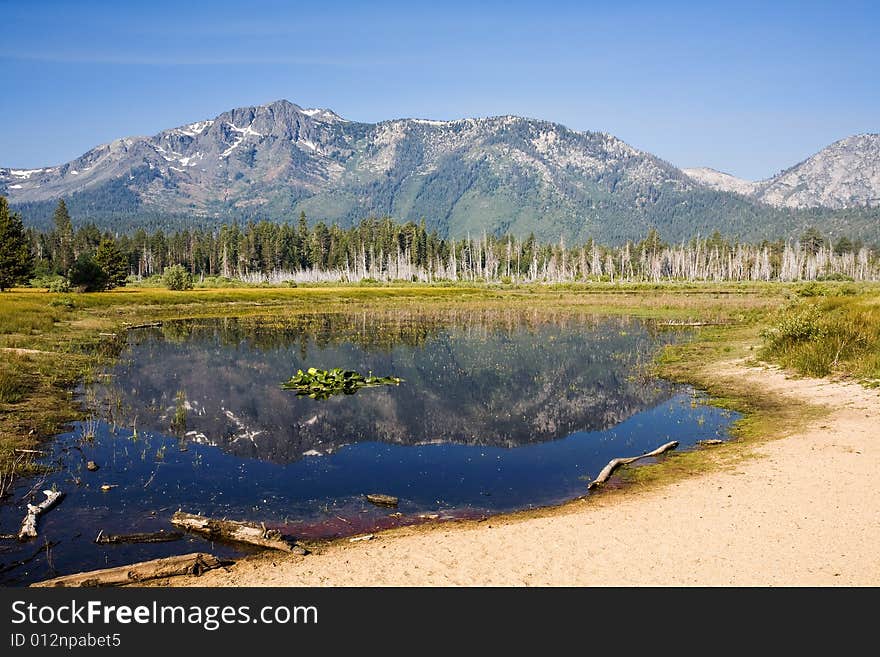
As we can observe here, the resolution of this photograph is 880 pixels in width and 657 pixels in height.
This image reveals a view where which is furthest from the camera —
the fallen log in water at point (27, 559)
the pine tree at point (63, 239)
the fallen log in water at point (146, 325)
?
the pine tree at point (63, 239)

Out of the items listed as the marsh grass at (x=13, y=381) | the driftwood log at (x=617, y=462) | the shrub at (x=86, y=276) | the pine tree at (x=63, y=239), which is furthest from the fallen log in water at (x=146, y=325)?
the pine tree at (x=63, y=239)

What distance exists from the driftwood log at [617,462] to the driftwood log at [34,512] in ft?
41.6

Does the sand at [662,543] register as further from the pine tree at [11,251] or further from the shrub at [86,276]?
the shrub at [86,276]

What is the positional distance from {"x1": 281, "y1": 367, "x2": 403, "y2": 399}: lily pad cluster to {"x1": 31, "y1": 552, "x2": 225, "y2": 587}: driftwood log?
17.6 metres

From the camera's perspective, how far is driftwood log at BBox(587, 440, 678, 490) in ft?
52.8

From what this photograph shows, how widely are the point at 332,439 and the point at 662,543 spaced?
1302 cm

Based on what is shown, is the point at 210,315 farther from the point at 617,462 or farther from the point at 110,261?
the point at 617,462

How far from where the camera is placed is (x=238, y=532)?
12586mm

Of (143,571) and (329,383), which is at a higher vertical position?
(143,571)

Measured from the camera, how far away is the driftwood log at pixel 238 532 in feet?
39.6

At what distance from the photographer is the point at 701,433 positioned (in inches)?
846

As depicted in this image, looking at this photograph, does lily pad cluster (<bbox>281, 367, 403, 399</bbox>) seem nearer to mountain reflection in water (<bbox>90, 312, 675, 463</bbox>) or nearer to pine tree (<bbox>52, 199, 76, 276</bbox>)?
mountain reflection in water (<bbox>90, 312, 675, 463</bbox>)

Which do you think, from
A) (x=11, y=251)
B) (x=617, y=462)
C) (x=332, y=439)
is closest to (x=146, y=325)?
(x=11, y=251)
